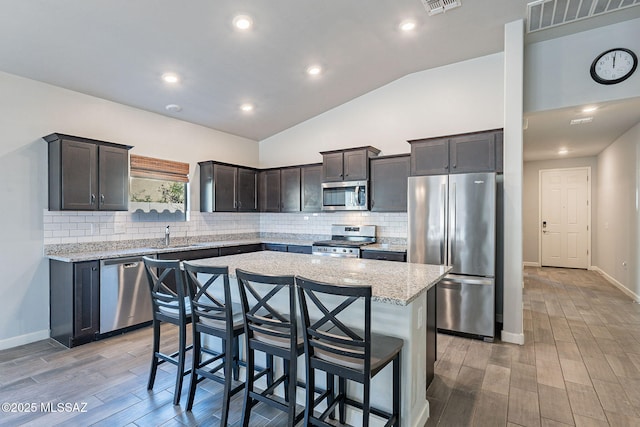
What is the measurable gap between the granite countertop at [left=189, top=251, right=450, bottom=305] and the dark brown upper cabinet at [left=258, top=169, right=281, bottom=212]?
2890mm

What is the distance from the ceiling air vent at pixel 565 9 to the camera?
10.6 feet

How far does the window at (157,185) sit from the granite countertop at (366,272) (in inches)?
88.7

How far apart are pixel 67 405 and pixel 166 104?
3.68 meters

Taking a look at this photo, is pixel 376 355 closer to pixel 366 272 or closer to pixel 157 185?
pixel 366 272

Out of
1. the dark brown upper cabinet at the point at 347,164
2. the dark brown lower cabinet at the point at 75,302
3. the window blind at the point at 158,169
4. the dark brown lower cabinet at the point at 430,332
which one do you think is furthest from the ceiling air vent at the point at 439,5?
the dark brown lower cabinet at the point at 75,302

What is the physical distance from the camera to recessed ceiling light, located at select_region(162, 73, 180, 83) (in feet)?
12.8

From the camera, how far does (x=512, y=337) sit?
3609mm

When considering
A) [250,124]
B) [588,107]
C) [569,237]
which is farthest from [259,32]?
[569,237]

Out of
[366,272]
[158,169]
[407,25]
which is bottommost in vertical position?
[366,272]

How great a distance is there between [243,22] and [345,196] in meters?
2.80

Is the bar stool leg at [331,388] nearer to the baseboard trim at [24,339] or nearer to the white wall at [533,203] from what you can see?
the baseboard trim at [24,339]

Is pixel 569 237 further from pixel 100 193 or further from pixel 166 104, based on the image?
pixel 100 193

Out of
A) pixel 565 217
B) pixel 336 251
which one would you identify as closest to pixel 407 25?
pixel 336 251

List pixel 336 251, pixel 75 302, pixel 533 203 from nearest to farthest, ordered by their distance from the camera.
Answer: pixel 75 302 → pixel 336 251 → pixel 533 203
